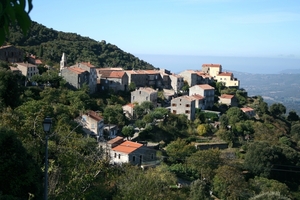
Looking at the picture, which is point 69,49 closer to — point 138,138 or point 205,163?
point 138,138

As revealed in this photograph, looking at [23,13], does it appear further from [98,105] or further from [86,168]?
[98,105]

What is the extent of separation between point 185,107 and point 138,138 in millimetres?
9537

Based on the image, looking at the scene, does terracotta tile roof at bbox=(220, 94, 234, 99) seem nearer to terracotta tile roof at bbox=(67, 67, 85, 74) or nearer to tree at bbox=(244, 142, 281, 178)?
tree at bbox=(244, 142, 281, 178)

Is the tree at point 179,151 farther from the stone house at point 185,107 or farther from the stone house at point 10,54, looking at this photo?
the stone house at point 10,54

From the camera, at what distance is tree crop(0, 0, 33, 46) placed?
206 cm

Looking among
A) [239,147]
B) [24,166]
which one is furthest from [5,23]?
[239,147]

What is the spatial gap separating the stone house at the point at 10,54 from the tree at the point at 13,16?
4446 cm

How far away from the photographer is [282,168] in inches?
1385

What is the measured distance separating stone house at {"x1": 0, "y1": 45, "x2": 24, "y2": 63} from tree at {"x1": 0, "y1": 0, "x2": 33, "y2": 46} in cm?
Answer: 4446

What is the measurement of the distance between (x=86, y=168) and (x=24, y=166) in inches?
84.1

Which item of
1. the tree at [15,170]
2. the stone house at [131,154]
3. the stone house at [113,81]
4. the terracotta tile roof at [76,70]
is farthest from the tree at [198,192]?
the stone house at [113,81]

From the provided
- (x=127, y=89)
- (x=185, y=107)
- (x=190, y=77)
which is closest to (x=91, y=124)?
(x=185, y=107)

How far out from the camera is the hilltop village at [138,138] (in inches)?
479

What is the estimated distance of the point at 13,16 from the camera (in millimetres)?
2068
